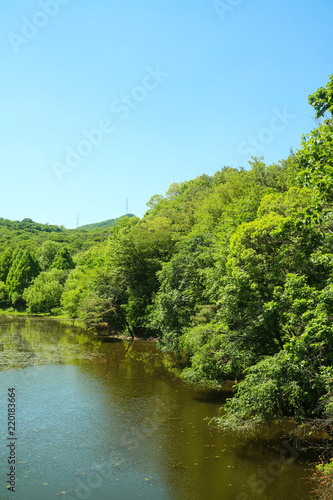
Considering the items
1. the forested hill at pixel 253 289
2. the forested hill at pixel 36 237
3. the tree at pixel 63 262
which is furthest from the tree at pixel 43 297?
the forested hill at pixel 36 237

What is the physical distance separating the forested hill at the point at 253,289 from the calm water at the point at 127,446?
135cm

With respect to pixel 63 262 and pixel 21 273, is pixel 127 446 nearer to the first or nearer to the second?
pixel 21 273

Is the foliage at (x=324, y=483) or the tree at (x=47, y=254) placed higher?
the tree at (x=47, y=254)

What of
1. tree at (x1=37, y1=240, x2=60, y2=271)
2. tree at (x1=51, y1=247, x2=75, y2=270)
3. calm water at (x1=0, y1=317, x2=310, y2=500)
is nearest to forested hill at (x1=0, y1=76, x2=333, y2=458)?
calm water at (x1=0, y1=317, x2=310, y2=500)

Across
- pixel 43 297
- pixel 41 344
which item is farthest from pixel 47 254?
pixel 41 344

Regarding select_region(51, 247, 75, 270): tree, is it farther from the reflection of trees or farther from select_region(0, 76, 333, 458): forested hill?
select_region(0, 76, 333, 458): forested hill

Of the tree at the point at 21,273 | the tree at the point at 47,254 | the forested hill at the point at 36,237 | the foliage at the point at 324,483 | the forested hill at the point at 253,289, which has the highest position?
the forested hill at the point at 36,237

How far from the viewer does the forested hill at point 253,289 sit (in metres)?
10.9

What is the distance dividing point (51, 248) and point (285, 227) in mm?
93381

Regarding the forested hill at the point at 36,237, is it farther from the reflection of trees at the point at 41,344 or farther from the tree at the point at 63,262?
the reflection of trees at the point at 41,344

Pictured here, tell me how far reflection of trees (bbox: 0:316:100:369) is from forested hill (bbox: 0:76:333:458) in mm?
3922

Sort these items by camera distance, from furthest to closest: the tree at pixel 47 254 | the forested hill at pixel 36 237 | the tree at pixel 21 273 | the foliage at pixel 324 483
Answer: the forested hill at pixel 36 237 → the tree at pixel 47 254 → the tree at pixel 21 273 → the foliage at pixel 324 483

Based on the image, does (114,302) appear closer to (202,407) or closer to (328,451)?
(202,407)

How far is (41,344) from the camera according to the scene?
34312 millimetres
